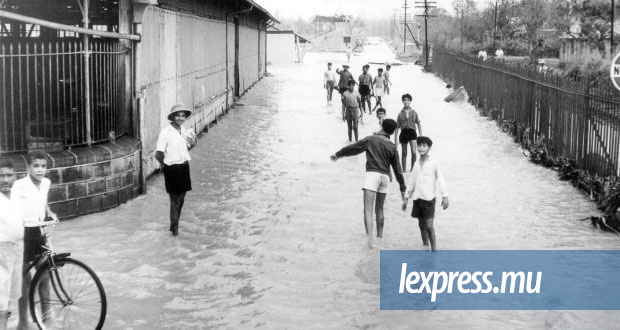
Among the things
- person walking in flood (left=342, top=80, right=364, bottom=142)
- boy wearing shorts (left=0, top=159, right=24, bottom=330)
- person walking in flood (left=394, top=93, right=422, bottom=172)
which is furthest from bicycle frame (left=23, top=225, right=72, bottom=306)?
person walking in flood (left=342, top=80, right=364, bottom=142)

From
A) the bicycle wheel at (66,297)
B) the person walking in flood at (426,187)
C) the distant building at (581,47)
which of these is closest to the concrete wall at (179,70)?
Result: the person walking in flood at (426,187)

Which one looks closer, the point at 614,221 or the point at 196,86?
the point at 614,221

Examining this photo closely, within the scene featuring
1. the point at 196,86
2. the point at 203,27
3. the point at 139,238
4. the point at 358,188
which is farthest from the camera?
the point at 203,27

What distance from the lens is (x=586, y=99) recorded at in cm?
1448

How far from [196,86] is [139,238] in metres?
10.6

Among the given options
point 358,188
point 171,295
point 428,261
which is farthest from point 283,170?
point 171,295

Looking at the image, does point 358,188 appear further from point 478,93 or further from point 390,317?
point 478,93

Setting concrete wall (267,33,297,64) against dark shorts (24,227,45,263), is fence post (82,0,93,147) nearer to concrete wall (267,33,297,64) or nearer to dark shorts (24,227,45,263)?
dark shorts (24,227,45,263)

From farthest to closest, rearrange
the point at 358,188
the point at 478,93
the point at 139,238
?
the point at 478,93 → the point at 358,188 → the point at 139,238

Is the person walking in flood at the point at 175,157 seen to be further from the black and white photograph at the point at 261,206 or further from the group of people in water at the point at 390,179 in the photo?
the group of people in water at the point at 390,179

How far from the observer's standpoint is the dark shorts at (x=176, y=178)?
10438mm

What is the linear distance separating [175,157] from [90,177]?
1.69m

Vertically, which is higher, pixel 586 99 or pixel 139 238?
pixel 586 99

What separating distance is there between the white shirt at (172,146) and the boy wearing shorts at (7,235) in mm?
4150
